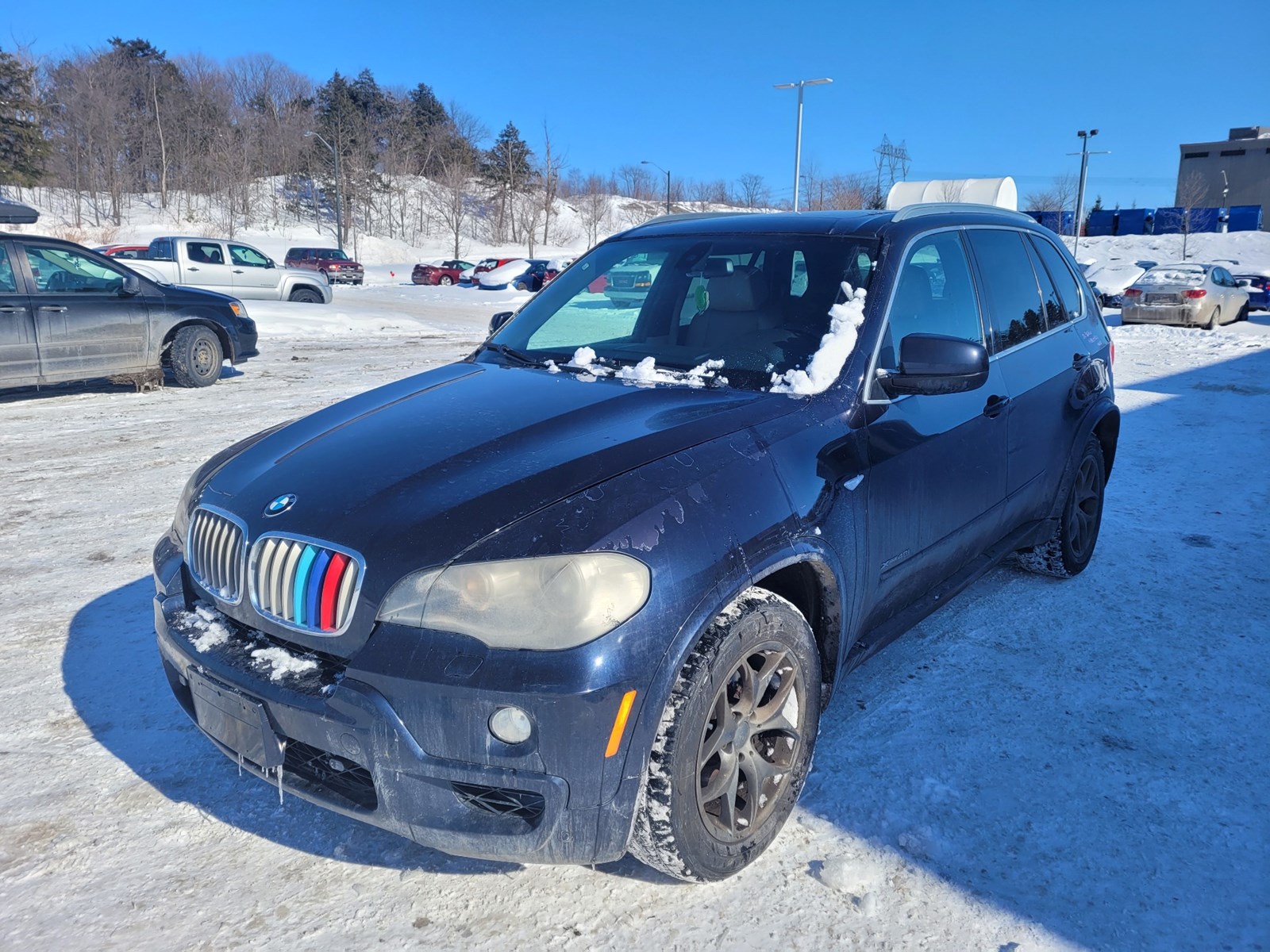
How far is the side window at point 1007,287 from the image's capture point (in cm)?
367

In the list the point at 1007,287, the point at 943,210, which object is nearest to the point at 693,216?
the point at 943,210

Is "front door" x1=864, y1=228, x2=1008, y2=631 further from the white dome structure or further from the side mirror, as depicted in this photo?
the white dome structure

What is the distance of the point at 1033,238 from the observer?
4.31 meters

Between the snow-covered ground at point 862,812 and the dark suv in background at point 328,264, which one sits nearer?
the snow-covered ground at point 862,812

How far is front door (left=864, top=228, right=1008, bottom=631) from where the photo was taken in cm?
285

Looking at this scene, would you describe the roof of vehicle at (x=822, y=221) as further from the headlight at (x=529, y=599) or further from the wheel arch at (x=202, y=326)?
the wheel arch at (x=202, y=326)

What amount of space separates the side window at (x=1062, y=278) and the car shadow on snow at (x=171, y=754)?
11.8ft

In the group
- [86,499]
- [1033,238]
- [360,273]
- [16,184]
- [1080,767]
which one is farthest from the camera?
[16,184]

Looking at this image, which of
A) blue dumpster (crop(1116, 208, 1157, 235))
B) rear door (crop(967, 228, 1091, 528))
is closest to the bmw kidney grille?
rear door (crop(967, 228, 1091, 528))

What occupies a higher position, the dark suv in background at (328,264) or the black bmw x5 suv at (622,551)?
the dark suv in background at (328,264)

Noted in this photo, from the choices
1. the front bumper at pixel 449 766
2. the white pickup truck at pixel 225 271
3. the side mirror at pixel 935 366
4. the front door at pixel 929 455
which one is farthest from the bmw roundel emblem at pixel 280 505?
the white pickup truck at pixel 225 271

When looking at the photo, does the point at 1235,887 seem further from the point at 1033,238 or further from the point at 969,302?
the point at 1033,238

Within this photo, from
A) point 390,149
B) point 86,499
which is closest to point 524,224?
point 390,149

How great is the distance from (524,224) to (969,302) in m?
70.5
